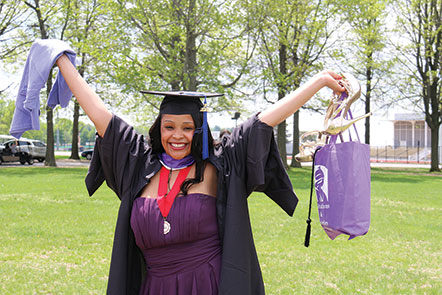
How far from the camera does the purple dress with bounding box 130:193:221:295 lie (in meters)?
2.32

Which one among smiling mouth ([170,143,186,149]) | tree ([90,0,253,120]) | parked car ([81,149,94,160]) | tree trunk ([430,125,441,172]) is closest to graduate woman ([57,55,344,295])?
smiling mouth ([170,143,186,149])

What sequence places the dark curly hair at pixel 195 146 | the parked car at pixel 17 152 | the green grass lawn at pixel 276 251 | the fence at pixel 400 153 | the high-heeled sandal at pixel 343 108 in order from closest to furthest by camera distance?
the dark curly hair at pixel 195 146
the high-heeled sandal at pixel 343 108
the green grass lawn at pixel 276 251
the parked car at pixel 17 152
the fence at pixel 400 153

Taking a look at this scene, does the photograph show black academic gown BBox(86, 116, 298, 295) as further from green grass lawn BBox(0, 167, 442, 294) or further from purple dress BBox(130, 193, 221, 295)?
green grass lawn BBox(0, 167, 442, 294)

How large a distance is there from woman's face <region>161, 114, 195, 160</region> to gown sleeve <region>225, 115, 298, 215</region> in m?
0.23

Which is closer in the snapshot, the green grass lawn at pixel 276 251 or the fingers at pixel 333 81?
the fingers at pixel 333 81

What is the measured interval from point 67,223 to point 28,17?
65.3ft

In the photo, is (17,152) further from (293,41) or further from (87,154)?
(293,41)

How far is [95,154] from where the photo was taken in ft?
8.48

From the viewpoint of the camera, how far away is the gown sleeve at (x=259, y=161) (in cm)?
235

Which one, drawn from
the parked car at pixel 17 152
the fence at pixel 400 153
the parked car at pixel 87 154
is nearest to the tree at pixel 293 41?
the parked car at pixel 17 152

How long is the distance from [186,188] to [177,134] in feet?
0.99

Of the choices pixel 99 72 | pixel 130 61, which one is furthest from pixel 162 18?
pixel 99 72

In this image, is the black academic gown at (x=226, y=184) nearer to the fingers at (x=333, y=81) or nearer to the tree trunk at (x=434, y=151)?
the fingers at (x=333, y=81)

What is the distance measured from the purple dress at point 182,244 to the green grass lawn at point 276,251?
3.12m
